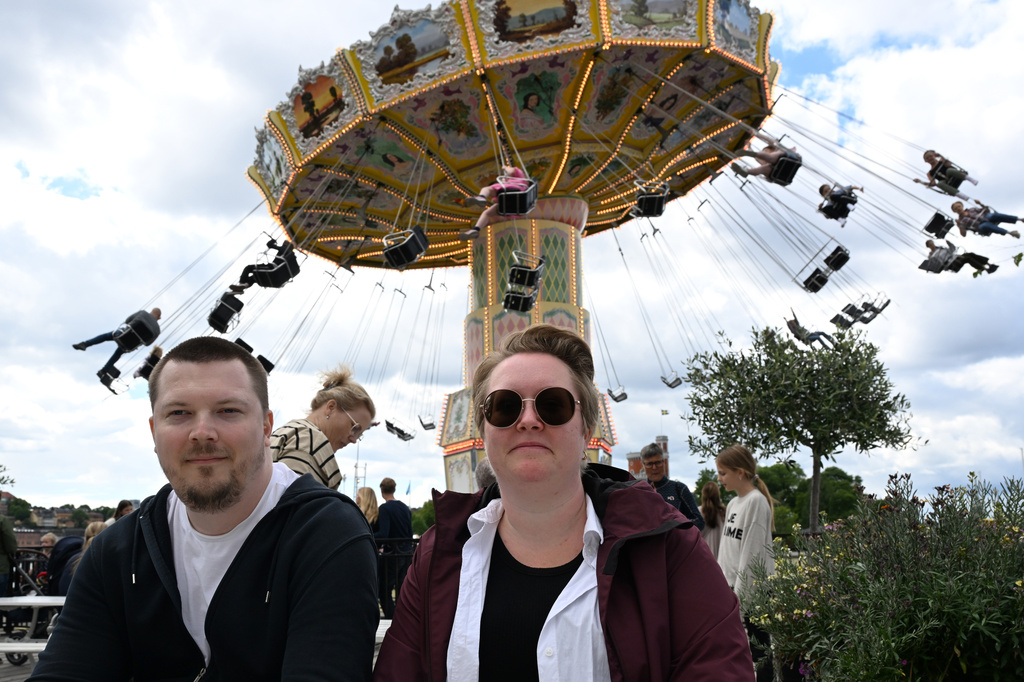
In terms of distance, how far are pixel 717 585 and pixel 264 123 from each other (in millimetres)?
15450

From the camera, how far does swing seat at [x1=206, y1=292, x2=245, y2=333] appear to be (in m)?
16.4

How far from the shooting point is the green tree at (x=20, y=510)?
44700 mm

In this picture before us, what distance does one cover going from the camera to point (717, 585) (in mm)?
1972

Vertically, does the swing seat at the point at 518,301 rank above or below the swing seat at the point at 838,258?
below

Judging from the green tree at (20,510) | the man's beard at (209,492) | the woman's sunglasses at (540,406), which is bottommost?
the man's beard at (209,492)

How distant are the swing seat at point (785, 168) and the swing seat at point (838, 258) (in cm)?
326

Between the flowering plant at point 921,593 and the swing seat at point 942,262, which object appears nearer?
the flowering plant at point 921,593

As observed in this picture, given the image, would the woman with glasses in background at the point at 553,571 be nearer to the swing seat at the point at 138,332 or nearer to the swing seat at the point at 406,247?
the swing seat at the point at 406,247

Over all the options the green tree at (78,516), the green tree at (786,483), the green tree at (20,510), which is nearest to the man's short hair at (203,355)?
the green tree at (786,483)

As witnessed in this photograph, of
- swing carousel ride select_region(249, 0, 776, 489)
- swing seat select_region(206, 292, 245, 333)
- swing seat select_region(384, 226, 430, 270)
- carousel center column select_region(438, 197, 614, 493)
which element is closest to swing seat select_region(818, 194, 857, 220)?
swing carousel ride select_region(249, 0, 776, 489)

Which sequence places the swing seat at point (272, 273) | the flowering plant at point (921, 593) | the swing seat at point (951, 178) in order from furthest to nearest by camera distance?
the swing seat at point (272, 273) → the swing seat at point (951, 178) → the flowering plant at point (921, 593)

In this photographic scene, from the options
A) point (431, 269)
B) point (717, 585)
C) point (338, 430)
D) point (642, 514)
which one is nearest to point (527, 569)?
point (642, 514)

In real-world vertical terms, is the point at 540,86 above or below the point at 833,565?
above

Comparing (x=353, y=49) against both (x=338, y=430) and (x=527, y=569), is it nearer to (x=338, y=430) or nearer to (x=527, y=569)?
(x=338, y=430)
